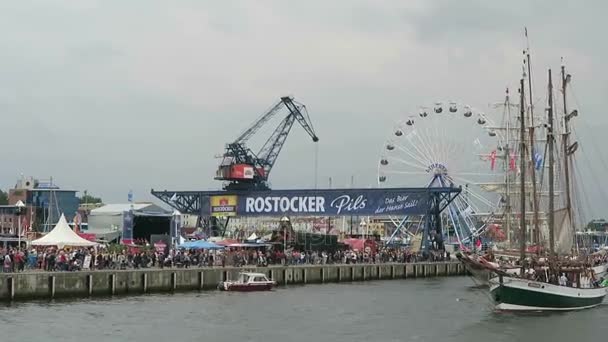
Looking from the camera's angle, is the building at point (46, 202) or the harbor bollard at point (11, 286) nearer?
the harbor bollard at point (11, 286)

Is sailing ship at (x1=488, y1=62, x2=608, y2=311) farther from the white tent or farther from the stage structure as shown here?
the stage structure

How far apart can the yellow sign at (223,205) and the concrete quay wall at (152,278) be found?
1090 inches

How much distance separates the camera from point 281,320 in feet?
151

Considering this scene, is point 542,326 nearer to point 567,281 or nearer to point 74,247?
point 567,281

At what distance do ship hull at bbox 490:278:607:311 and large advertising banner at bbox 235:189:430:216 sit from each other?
44.0m

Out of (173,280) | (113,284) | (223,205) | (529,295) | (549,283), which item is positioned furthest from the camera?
(223,205)

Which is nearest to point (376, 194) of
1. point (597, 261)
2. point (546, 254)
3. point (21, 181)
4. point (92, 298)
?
point (597, 261)

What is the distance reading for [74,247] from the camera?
6469 centimetres

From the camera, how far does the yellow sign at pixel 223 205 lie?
351 ft

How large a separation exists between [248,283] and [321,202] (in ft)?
133

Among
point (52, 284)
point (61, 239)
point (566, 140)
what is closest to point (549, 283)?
point (566, 140)

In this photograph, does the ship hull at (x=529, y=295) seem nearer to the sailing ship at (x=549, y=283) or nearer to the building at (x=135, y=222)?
the sailing ship at (x=549, y=283)

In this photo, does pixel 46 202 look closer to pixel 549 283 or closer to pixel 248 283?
pixel 248 283

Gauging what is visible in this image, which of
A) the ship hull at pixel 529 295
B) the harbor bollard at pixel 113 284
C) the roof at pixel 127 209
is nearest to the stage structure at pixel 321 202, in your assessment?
the roof at pixel 127 209
